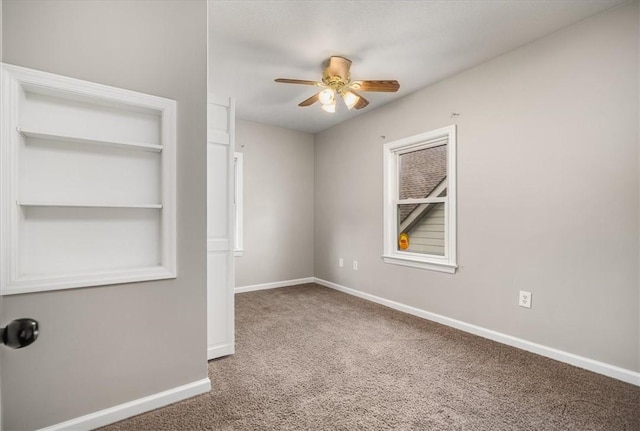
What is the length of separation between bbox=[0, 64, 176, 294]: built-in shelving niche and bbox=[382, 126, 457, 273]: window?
98.5 inches

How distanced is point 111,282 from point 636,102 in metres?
3.28

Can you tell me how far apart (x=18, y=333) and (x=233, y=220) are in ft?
6.03

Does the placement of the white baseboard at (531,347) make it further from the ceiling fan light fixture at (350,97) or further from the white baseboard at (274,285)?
the ceiling fan light fixture at (350,97)

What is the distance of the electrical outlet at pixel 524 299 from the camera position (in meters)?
2.52

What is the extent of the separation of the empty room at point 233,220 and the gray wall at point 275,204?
1.10 metres

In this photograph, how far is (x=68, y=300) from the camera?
154cm

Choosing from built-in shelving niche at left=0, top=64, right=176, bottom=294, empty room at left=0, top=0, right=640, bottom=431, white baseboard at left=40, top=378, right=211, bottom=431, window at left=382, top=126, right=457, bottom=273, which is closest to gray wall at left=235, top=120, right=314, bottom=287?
empty room at left=0, top=0, right=640, bottom=431

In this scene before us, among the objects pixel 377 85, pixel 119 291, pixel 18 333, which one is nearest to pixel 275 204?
pixel 377 85

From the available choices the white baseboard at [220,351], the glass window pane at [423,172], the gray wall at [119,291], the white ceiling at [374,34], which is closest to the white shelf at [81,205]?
the gray wall at [119,291]

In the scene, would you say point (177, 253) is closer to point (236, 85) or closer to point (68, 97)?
point (68, 97)

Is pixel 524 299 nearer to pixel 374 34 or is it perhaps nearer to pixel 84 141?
pixel 374 34

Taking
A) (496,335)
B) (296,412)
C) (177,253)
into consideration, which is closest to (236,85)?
(177,253)

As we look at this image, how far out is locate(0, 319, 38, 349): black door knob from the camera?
2.04ft

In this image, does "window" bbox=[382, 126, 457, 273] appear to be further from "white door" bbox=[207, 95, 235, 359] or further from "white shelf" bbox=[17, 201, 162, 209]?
"white shelf" bbox=[17, 201, 162, 209]
